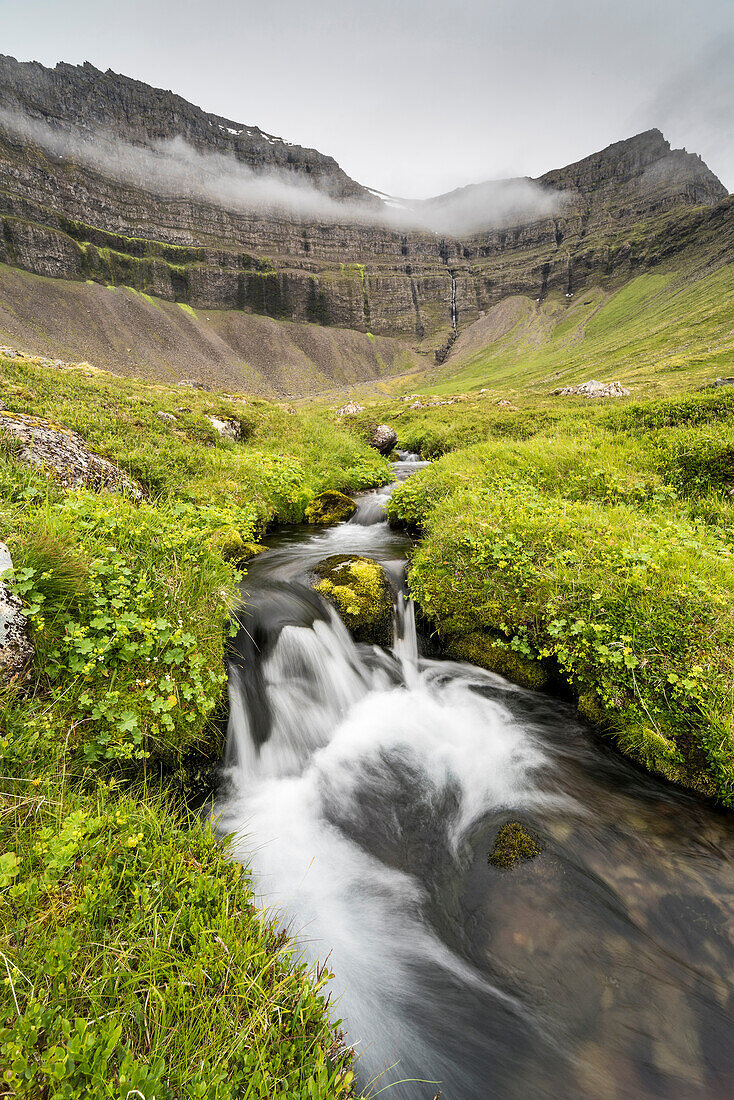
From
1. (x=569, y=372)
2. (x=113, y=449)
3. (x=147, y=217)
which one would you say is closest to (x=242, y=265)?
(x=147, y=217)

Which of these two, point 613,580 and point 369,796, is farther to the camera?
point 613,580

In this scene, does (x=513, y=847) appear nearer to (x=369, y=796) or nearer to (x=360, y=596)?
(x=369, y=796)

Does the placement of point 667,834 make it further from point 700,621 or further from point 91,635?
point 91,635

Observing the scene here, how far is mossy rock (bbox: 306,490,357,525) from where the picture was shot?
13078 millimetres

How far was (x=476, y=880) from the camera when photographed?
4.23 m

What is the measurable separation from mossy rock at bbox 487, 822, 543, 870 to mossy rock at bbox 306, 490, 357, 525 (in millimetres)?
9595

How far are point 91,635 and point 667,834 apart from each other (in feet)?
20.0

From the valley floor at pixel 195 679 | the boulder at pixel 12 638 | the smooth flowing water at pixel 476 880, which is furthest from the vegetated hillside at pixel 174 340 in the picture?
the smooth flowing water at pixel 476 880

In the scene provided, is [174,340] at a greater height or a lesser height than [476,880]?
greater

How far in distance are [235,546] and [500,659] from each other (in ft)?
18.5

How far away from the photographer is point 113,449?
9062mm

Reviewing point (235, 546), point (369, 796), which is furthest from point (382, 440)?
point (369, 796)

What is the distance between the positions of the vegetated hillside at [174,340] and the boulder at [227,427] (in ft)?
342

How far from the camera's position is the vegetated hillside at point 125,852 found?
75.0 inches
